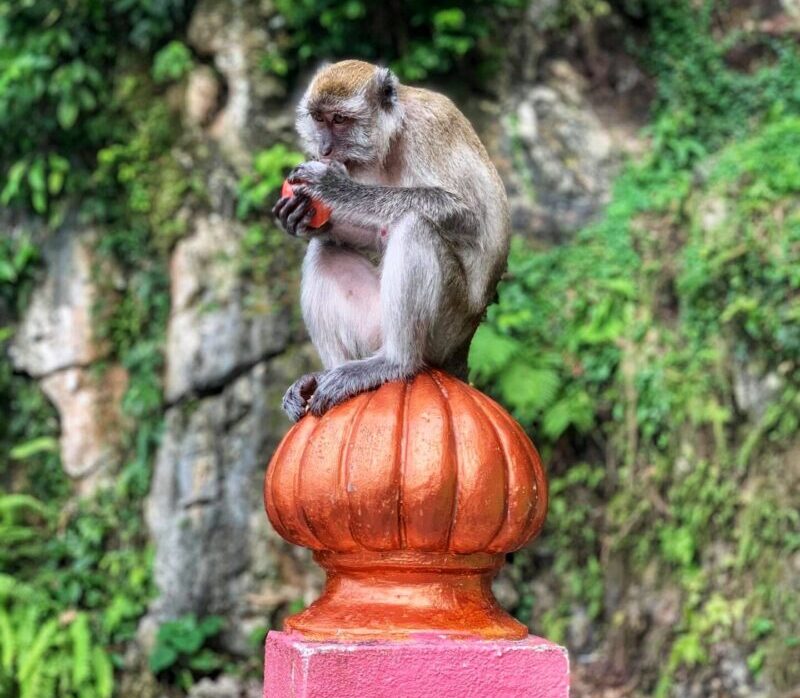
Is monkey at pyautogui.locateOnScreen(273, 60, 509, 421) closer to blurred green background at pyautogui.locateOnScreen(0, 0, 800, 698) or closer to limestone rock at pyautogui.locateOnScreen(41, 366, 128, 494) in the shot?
blurred green background at pyautogui.locateOnScreen(0, 0, 800, 698)

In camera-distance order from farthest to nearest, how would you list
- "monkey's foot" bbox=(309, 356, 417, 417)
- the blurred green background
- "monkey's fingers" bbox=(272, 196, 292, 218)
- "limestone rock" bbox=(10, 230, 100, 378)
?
→ 1. "limestone rock" bbox=(10, 230, 100, 378)
2. the blurred green background
3. "monkey's fingers" bbox=(272, 196, 292, 218)
4. "monkey's foot" bbox=(309, 356, 417, 417)

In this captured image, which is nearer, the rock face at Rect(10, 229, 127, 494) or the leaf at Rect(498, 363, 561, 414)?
the leaf at Rect(498, 363, 561, 414)

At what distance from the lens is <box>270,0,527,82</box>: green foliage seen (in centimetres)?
775

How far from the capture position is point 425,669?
203 cm

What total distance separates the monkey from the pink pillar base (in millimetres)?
815

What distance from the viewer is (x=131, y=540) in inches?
304

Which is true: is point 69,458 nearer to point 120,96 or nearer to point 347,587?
point 120,96

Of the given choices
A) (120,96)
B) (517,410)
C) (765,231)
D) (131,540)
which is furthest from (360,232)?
(120,96)

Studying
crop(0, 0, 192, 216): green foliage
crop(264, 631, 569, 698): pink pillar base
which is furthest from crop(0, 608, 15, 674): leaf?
crop(264, 631, 569, 698): pink pillar base

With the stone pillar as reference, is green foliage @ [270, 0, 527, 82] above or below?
above

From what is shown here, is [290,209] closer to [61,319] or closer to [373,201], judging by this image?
[373,201]

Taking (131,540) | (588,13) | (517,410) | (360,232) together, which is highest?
(588,13)

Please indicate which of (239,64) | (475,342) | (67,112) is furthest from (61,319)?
(475,342)

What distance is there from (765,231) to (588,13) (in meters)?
2.82
